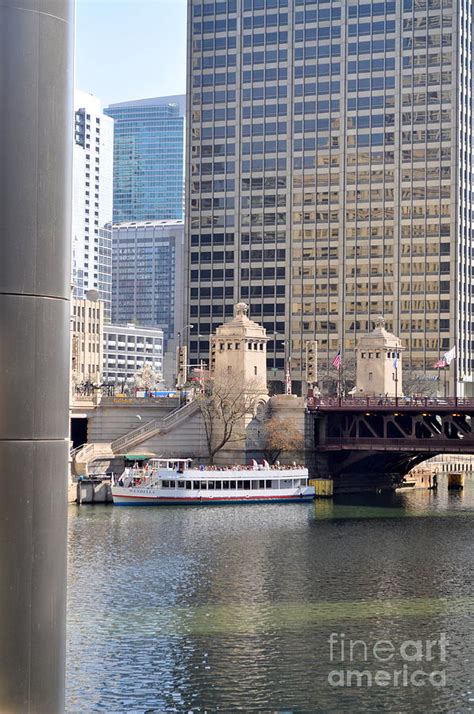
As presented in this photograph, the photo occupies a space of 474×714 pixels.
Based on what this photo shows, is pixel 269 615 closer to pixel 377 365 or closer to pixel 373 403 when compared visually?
pixel 373 403

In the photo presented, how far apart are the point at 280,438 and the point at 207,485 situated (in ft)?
50.5

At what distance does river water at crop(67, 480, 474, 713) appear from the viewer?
149ft

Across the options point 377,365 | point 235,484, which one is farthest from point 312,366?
point 235,484

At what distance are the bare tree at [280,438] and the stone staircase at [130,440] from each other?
8.70 metres

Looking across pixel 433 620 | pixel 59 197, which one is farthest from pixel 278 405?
pixel 59 197

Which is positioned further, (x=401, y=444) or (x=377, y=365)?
(x=377, y=365)

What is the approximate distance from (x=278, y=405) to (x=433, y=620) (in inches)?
3126

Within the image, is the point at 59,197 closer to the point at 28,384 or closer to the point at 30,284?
the point at 30,284

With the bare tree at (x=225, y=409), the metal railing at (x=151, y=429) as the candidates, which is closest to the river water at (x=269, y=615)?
the metal railing at (x=151, y=429)

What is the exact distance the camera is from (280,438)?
13538cm

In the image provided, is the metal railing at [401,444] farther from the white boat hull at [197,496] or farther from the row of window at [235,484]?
the white boat hull at [197,496]

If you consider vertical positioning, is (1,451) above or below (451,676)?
above

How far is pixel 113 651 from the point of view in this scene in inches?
2048

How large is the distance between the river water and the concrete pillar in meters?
24.8
